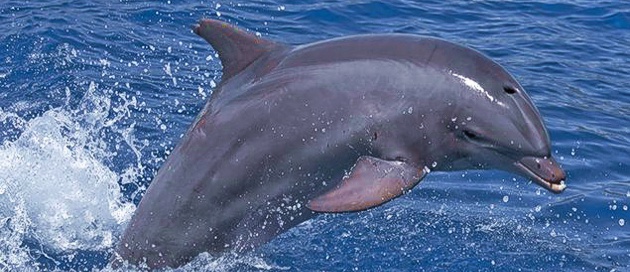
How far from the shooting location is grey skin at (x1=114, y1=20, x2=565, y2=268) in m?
6.93

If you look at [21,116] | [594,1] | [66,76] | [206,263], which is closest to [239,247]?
[206,263]

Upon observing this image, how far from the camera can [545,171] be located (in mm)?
7000

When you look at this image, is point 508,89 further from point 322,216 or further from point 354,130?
point 322,216

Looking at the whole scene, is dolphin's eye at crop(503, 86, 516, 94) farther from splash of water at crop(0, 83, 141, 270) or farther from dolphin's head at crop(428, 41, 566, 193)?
splash of water at crop(0, 83, 141, 270)

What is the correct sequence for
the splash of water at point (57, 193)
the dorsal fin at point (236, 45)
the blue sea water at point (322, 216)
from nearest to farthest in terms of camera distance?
1. the dorsal fin at point (236, 45)
2. the splash of water at point (57, 193)
3. the blue sea water at point (322, 216)

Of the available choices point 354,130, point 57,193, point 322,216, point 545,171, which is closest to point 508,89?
point 545,171

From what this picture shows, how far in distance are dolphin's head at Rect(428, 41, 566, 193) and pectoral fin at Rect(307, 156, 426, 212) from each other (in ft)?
1.32

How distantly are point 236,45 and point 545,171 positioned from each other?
2.23 m

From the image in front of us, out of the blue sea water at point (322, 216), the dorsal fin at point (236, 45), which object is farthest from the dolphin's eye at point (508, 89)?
the blue sea water at point (322, 216)

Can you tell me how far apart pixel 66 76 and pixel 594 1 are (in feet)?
32.0

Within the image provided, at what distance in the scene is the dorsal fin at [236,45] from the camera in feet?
24.5

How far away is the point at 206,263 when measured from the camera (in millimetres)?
7711

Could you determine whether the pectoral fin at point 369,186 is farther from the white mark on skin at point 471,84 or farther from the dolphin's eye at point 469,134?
the white mark on skin at point 471,84

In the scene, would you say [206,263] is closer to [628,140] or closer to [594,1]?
[628,140]
